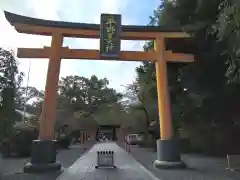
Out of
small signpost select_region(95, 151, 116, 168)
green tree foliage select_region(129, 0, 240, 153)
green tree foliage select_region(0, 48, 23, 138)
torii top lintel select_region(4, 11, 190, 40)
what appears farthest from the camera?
green tree foliage select_region(129, 0, 240, 153)

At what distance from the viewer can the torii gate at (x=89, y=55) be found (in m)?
15.0

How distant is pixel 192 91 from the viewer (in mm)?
20484

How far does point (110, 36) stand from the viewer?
1594 cm

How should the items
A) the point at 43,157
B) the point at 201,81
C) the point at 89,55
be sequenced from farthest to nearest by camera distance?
the point at 201,81 → the point at 89,55 → the point at 43,157

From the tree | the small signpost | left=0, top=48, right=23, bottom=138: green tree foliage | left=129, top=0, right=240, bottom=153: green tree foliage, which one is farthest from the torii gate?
the tree

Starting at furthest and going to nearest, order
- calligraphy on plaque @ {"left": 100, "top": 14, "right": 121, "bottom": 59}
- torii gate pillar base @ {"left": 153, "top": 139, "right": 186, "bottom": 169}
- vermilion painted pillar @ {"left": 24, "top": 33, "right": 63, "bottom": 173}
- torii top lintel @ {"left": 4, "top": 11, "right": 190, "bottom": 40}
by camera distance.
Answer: calligraphy on plaque @ {"left": 100, "top": 14, "right": 121, "bottom": 59} < torii top lintel @ {"left": 4, "top": 11, "right": 190, "bottom": 40} < torii gate pillar base @ {"left": 153, "top": 139, "right": 186, "bottom": 169} < vermilion painted pillar @ {"left": 24, "top": 33, "right": 63, "bottom": 173}

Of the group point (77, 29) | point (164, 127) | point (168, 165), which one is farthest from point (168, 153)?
point (77, 29)

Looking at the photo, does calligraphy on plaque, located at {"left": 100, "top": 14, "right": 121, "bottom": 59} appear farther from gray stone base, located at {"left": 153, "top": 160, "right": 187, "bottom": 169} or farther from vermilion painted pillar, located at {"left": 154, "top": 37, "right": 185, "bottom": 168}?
gray stone base, located at {"left": 153, "top": 160, "right": 187, "bottom": 169}

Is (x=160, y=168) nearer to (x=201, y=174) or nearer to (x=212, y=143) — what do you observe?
(x=201, y=174)

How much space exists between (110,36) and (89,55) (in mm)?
1337

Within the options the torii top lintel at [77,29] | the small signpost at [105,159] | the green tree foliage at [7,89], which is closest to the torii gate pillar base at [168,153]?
the small signpost at [105,159]

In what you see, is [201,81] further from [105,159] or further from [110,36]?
[105,159]

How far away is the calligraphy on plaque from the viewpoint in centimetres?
1582

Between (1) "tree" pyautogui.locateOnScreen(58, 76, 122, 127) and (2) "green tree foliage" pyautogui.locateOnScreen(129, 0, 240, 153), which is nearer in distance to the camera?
(2) "green tree foliage" pyautogui.locateOnScreen(129, 0, 240, 153)
